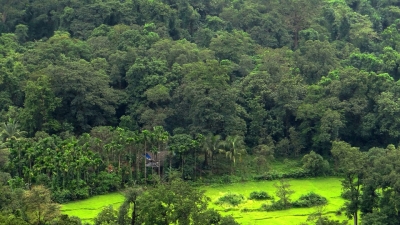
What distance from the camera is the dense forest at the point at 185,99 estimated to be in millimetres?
41844

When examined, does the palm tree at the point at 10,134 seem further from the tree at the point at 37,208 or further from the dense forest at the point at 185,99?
the tree at the point at 37,208

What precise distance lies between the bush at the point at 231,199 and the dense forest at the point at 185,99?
3.94 m

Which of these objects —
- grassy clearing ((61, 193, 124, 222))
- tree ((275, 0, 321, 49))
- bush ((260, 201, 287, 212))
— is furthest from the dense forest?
bush ((260, 201, 287, 212))

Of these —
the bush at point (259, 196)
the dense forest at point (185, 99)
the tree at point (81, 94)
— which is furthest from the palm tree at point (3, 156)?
the bush at point (259, 196)

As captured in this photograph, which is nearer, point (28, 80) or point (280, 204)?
point (280, 204)

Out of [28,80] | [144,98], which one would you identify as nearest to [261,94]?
[144,98]

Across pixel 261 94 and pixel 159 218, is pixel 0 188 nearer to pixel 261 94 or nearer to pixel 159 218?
pixel 159 218

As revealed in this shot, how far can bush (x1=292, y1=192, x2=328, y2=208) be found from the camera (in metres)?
41.4

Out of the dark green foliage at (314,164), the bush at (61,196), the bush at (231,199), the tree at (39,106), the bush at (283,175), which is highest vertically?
the tree at (39,106)

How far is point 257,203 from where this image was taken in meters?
41.8

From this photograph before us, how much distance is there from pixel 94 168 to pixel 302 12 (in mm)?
30254

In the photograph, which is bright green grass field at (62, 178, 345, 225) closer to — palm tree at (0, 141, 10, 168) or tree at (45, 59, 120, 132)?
palm tree at (0, 141, 10, 168)

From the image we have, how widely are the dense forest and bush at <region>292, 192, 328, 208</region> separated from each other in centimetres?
248

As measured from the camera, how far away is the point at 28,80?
48.9 meters
